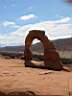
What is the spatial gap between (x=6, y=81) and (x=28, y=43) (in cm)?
1315

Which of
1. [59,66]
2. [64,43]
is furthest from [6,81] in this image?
[64,43]

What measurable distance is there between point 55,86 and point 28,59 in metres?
14.3

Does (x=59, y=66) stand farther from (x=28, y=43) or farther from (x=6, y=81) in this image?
(x=6, y=81)

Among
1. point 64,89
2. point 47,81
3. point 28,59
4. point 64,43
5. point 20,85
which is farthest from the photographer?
point 64,43

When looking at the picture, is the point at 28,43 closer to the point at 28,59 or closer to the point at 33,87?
the point at 28,59

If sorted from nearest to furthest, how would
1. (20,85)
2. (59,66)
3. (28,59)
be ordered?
(20,85), (59,66), (28,59)

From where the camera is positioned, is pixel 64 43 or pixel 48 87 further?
pixel 64 43

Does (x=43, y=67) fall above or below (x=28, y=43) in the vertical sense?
below

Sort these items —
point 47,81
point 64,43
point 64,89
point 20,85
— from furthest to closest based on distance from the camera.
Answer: point 64,43 < point 47,81 < point 20,85 < point 64,89

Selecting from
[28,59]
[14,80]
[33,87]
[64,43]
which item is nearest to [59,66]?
[28,59]

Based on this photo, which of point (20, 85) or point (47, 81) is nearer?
point (20, 85)

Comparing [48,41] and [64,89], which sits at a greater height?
[48,41]

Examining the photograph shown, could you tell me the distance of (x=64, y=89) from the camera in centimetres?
1132

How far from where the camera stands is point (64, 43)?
81125 mm
